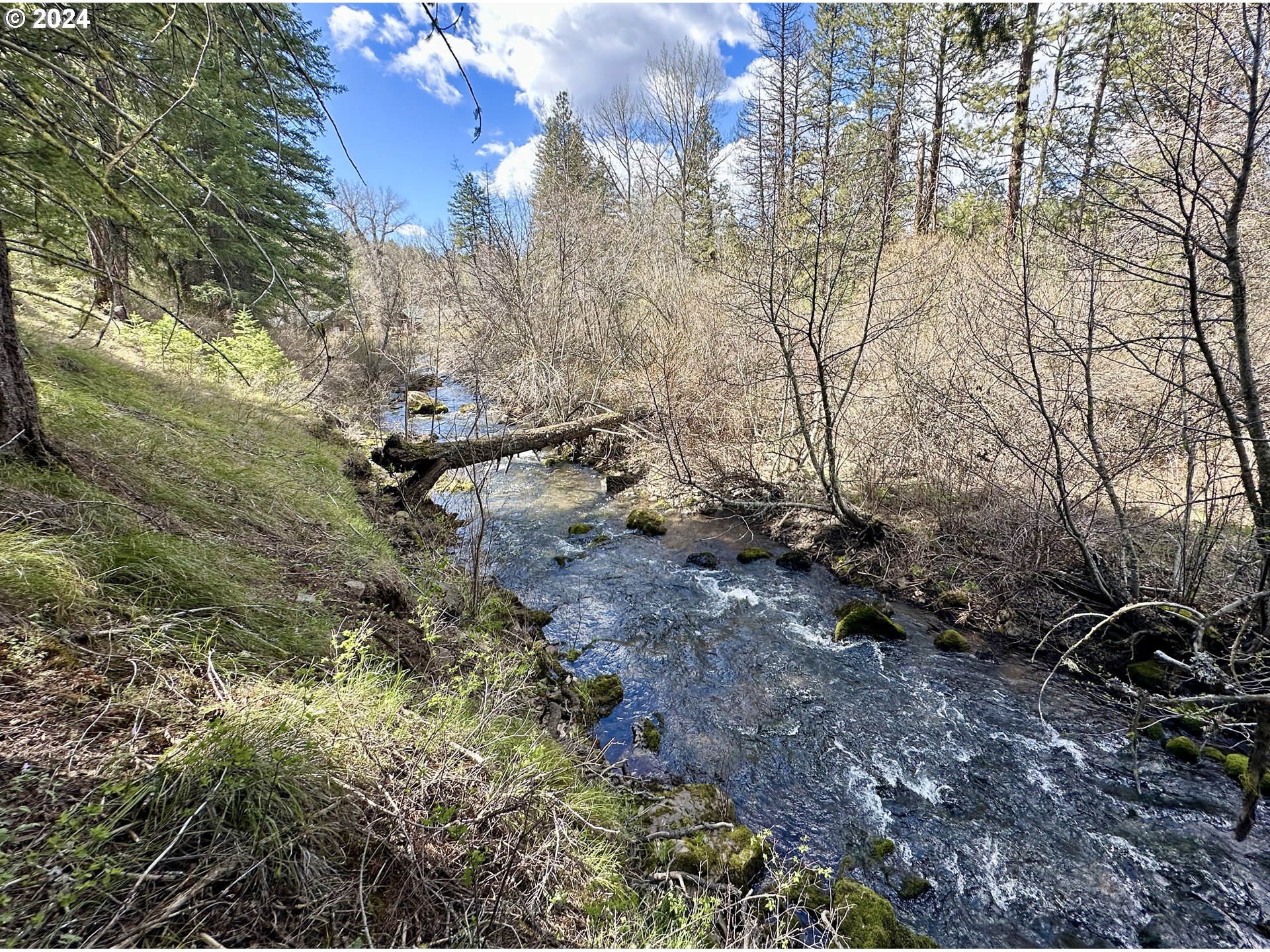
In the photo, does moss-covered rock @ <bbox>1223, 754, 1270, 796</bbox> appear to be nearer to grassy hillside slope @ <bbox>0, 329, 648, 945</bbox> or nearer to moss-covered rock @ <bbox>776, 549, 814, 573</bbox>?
moss-covered rock @ <bbox>776, 549, 814, 573</bbox>

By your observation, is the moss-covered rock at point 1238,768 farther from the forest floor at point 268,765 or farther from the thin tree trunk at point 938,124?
the thin tree trunk at point 938,124

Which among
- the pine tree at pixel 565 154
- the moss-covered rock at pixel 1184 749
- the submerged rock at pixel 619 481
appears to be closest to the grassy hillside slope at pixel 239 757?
the moss-covered rock at pixel 1184 749

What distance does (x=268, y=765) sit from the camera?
166cm

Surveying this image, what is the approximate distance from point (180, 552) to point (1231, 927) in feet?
21.5

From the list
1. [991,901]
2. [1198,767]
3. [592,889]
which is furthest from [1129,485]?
[592,889]

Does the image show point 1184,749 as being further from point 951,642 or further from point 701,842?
point 701,842

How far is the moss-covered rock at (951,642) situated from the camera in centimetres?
570

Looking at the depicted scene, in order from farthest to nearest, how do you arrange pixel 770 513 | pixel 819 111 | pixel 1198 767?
pixel 819 111 → pixel 770 513 → pixel 1198 767

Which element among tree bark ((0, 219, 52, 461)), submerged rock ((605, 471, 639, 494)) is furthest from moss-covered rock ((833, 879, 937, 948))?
submerged rock ((605, 471, 639, 494))

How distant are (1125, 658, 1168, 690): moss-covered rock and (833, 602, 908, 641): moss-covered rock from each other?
201cm

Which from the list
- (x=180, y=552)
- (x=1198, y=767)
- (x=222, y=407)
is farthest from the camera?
(x=222, y=407)

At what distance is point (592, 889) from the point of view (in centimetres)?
222

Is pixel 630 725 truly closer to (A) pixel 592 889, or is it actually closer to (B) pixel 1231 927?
(A) pixel 592 889

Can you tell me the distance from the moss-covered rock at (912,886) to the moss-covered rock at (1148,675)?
340 centimetres
